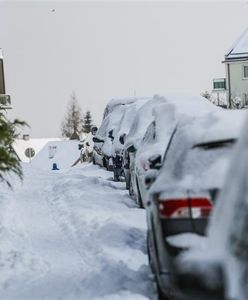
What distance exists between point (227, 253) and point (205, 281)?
0.48 ft

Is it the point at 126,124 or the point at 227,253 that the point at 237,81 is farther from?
the point at 227,253

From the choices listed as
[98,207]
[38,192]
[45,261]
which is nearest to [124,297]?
[45,261]

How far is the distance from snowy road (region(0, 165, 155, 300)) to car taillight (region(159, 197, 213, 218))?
1.18 m

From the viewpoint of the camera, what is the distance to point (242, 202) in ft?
9.62

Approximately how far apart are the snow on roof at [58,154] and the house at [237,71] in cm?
1952

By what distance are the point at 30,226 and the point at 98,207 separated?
159 cm

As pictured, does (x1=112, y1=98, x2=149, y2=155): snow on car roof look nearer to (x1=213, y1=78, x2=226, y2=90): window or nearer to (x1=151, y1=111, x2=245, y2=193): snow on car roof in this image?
(x1=151, y1=111, x2=245, y2=193): snow on car roof

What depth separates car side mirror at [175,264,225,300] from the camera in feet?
9.21

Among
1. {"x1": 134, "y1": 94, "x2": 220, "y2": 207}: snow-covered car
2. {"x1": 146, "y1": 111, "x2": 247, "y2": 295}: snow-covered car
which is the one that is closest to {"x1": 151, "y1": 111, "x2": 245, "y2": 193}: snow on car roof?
{"x1": 146, "y1": 111, "x2": 247, "y2": 295}: snow-covered car

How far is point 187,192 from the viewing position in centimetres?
527

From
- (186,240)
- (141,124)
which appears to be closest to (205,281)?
(186,240)

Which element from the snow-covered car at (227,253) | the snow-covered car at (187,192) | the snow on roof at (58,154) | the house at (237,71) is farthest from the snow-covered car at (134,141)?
the snow on roof at (58,154)

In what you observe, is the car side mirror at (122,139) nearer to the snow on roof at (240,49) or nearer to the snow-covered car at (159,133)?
the snow-covered car at (159,133)

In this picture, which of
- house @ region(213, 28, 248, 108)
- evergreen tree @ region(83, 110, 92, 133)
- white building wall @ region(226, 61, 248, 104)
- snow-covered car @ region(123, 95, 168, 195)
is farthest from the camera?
evergreen tree @ region(83, 110, 92, 133)
